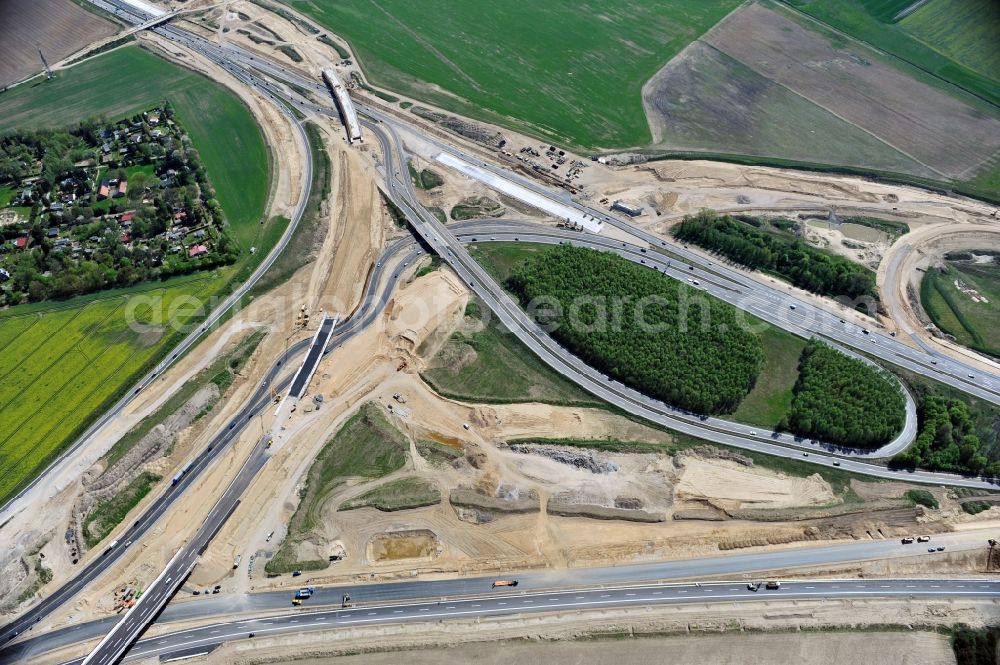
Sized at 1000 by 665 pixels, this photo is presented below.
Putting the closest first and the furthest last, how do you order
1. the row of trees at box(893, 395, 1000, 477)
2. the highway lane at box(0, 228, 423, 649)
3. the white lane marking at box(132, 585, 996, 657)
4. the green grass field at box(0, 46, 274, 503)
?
the white lane marking at box(132, 585, 996, 657) < the highway lane at box(0, 228, 423, 649) < the row of trees at box(893, 395, 1000, 477) < the green grass field at box(0, 46, 274, 503)

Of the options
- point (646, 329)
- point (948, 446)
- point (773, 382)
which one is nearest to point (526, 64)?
point (646, 329)

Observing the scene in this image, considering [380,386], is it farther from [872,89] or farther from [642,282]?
[872,89]

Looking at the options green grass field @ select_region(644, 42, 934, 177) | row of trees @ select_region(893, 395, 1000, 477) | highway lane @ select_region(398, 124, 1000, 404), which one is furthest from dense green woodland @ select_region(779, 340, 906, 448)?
green grass field @ select_region(644, 42, 934, 177)

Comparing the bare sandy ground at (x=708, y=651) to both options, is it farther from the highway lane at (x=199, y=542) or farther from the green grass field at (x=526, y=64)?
the green grass field at (x=526, y=64)

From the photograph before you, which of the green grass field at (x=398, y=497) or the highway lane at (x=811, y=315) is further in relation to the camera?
the highway lane at (x=811, y=315)

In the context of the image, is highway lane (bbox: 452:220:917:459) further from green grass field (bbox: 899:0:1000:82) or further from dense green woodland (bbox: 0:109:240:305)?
green grass field (bbox: 899:0:1000:82)

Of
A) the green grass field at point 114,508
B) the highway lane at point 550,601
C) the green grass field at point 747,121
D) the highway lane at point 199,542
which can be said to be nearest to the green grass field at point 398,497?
the highway lane at point 550,601
